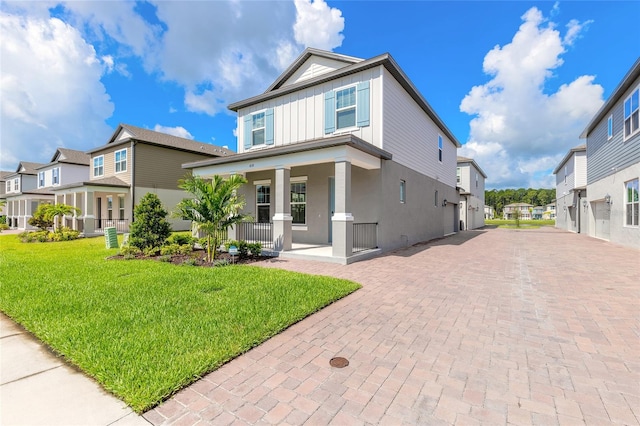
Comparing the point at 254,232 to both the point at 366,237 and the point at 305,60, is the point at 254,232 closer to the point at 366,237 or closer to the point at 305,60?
the point at 366,237

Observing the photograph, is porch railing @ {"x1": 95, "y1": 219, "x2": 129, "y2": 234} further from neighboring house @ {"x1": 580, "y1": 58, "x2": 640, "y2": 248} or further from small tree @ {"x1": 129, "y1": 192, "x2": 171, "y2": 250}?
neighboring house @ {"x1": 580, "y1": 58, "x2": 640, "y2": 248}

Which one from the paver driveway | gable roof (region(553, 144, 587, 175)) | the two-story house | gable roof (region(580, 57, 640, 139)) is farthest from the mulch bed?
gable roof (region(553, 144, 587, 175))

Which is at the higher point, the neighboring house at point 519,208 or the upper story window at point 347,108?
the upper story window at point 347,108

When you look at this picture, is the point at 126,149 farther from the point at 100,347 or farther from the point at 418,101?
the point at 100,347

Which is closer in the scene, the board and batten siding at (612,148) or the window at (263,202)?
the board and batten siding at (612,148)

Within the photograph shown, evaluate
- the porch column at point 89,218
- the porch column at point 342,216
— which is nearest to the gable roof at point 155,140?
the porch column at point 89,218

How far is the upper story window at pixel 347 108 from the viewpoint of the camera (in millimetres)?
10023

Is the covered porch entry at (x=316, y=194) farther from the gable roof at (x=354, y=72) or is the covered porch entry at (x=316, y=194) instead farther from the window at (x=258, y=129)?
the gable roof at (x=354, y=72)

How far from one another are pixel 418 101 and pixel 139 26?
11395 millimetres

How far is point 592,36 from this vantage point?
387 inches

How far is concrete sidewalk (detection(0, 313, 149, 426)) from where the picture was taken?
2.08m

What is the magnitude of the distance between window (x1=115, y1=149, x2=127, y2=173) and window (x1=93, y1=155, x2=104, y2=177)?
2.39m

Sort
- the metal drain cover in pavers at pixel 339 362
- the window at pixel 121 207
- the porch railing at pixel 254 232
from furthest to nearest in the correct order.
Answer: the window at pixel 121 207 → the porch railing at pixel 254 232 → the metal drain cover in pavers at pixel 339 362

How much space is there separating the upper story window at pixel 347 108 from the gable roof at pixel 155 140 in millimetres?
15327
